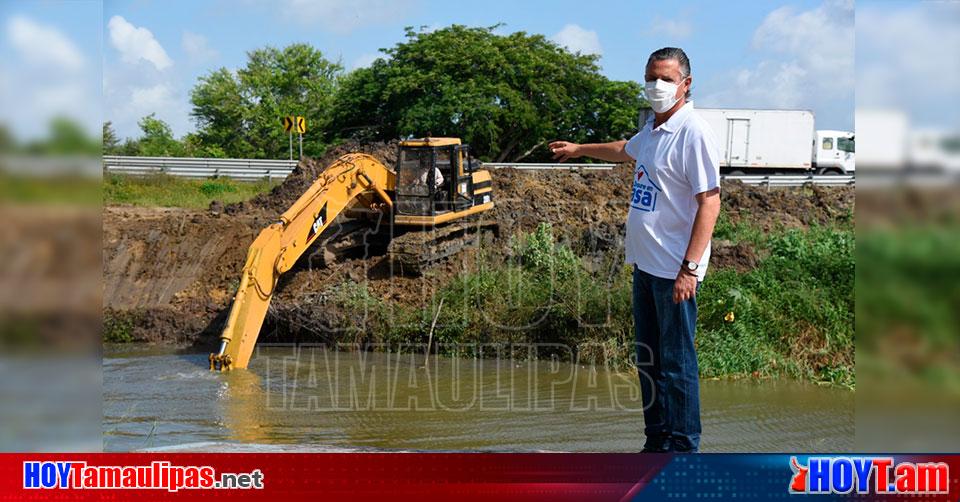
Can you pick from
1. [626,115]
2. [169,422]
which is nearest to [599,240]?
[169,422]

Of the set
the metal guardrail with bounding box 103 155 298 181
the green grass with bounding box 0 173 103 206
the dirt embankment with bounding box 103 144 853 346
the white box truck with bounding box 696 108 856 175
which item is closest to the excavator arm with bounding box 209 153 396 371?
the dirt embankment with bounding box 103 144 853 346

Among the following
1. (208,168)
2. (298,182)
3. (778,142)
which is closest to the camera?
(298,182)

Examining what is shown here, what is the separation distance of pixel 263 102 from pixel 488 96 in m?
11.7

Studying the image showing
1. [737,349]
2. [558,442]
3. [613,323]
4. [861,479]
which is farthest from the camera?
[613,323]

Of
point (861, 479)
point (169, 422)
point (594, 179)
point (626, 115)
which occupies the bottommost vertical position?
point (169, 422)

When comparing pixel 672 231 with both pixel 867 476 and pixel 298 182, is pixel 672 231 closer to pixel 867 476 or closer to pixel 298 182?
pixel 867 476

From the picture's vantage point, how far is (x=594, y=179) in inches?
750

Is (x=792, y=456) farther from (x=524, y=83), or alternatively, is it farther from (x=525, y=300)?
(x=524, y=83)

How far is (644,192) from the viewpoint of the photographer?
4551 millimetres

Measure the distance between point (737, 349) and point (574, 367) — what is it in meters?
1.96

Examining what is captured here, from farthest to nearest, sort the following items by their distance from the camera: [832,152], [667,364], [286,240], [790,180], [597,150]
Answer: [832,152]
[790,180]
[286,240]
[597,150]
[667,364]

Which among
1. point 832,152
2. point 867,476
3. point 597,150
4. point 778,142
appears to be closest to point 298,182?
point 597,150

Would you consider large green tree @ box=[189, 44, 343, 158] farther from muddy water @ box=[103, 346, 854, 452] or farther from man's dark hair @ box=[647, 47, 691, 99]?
man's dark hair @ box=[647, 47, 691, 99]

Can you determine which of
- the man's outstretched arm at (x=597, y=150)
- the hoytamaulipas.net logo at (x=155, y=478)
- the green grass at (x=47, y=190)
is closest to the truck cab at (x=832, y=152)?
the man's outstretched arm at (x=597, y=150)
